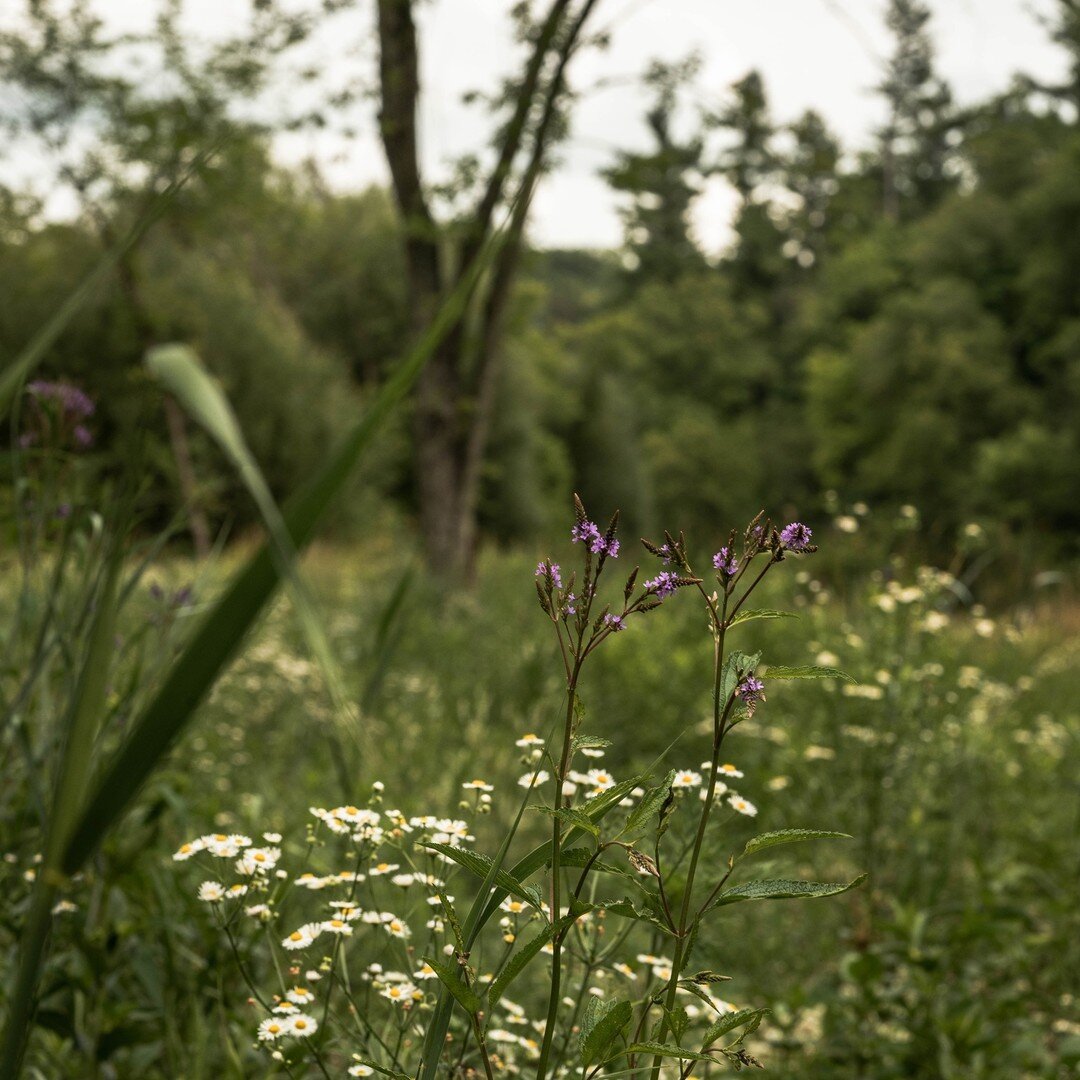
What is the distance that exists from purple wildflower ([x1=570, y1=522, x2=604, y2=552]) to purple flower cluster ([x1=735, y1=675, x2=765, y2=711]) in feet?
0.51

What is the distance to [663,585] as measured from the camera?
2.72 ft

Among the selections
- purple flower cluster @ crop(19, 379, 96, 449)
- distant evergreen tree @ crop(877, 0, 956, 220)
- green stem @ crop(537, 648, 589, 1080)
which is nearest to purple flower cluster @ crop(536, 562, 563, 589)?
green stem @ crop(537, 648, 589, 1080)

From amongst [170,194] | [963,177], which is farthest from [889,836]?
[963,177]

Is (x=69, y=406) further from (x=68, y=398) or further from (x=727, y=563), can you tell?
(x=727, y=563)

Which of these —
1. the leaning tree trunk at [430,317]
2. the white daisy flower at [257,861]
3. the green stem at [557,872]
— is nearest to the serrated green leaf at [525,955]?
the green stem at [557,872]

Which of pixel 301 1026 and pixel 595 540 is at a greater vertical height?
pixel 595 540

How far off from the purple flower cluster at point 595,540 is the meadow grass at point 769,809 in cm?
22

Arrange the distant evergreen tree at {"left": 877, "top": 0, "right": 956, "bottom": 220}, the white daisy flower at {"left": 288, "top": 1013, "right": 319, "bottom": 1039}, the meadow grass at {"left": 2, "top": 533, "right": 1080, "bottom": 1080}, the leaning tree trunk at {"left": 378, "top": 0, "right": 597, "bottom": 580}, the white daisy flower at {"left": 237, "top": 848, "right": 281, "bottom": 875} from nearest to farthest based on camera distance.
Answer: the white daisy flower at {"left": 288, "top": 1013, "right": 319, "bottom": 1039} → the white daisy flower at {"left": 237, "top": 848, "right": 281, "bottom": 875} → the meadow grass at {"left": 2, "top": 533, "right": 1080, "bottom": 1080} → the leaning tree trunk at {"left": 378, "top": 0, "right": 597, "bottom": 580} → the distant evergreen tree at {"left": 877, "top": 0, "right": 956, "bottom": 220}

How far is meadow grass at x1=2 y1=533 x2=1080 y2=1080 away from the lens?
5.56ft

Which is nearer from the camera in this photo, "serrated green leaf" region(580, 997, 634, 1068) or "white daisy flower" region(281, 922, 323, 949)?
"serrated green leaf" region(580, 997, 634, 1068)

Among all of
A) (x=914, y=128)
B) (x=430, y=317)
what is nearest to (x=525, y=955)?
(x=430, y=317)

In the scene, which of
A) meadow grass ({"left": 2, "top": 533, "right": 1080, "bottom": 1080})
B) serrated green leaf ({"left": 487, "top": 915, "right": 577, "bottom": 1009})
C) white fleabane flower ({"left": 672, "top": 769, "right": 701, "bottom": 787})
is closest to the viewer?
serrated green leaf ({"left": 487, "top": 915, "right": 577, "bottom": 1009})

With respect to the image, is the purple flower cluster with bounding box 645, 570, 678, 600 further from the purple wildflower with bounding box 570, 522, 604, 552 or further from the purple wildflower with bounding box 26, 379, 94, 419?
the purple wildflower with bounding box 26, 379, 94, 419

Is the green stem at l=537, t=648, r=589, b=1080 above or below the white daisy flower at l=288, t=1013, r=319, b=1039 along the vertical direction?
above
